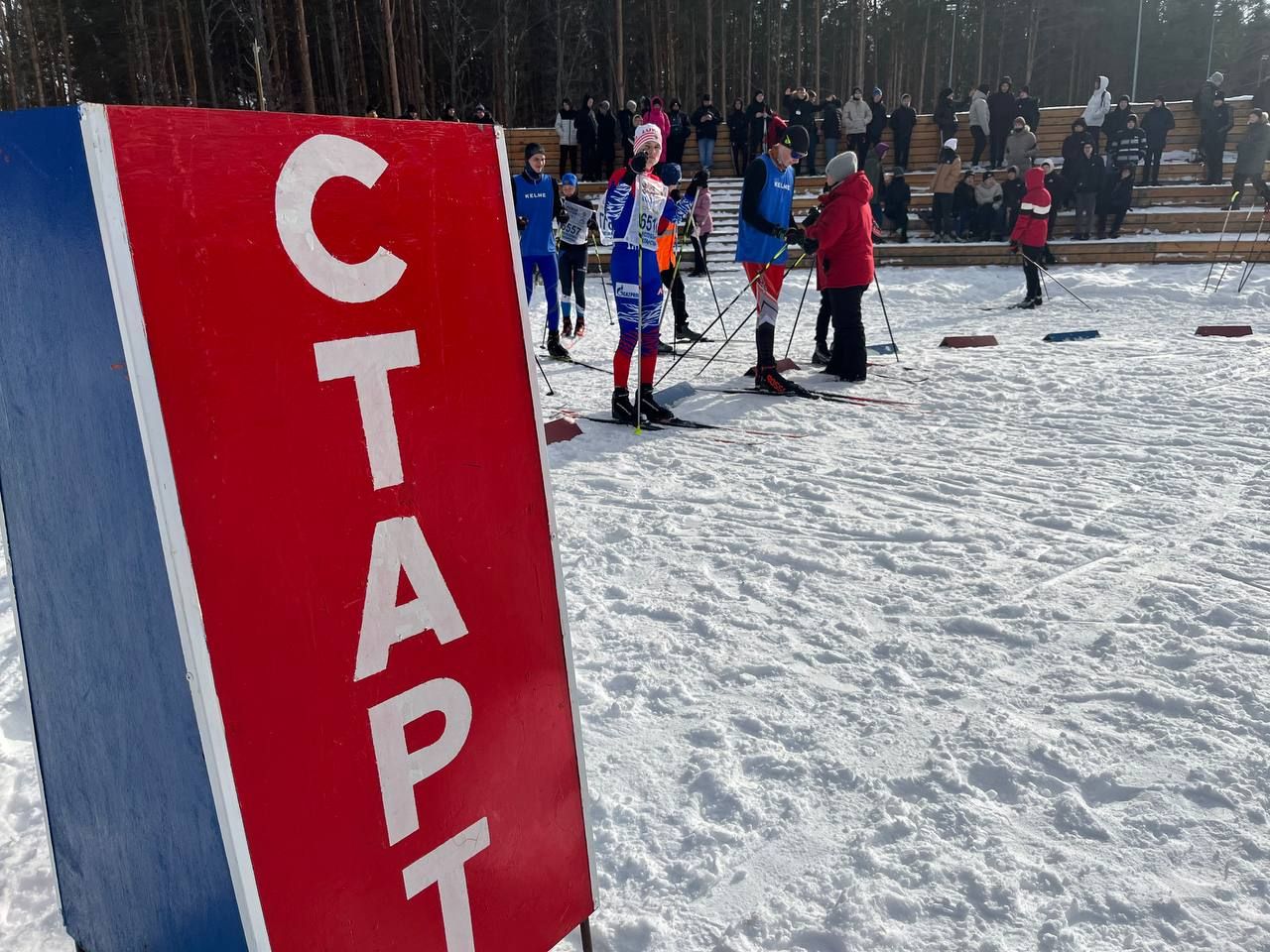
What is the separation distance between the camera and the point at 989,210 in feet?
48.2

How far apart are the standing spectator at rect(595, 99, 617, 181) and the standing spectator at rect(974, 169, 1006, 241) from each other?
22.4 feet

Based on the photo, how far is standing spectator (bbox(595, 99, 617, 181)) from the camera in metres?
17.5

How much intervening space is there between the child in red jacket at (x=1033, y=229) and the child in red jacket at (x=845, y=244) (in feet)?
15.7

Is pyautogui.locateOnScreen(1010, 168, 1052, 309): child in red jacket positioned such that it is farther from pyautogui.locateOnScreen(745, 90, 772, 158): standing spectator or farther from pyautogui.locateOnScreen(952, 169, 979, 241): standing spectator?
pyautogui.locateOnScreen(745, 90, 772, 158): standing spectator

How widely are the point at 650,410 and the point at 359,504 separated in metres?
4.69

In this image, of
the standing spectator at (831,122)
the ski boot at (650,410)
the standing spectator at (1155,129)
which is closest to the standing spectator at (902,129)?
the standing spectator at (831,122)

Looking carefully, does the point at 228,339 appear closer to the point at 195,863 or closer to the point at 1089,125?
the point at 195,863

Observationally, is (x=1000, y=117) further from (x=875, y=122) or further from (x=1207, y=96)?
(x=1207, y=96)

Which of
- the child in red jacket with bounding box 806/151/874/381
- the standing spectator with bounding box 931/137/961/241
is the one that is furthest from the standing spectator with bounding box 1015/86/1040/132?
the child in red jacket with bounding box 806/151/874/381

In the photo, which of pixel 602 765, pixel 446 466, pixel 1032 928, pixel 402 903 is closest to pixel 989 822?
pixel 1032 928

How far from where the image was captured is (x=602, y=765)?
2.31 metres

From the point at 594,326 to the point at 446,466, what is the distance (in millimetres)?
9370

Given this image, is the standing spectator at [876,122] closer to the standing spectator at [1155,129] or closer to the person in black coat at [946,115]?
the person in black coat at [946,115]

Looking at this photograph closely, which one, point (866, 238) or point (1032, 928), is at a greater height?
point (866, 238)
